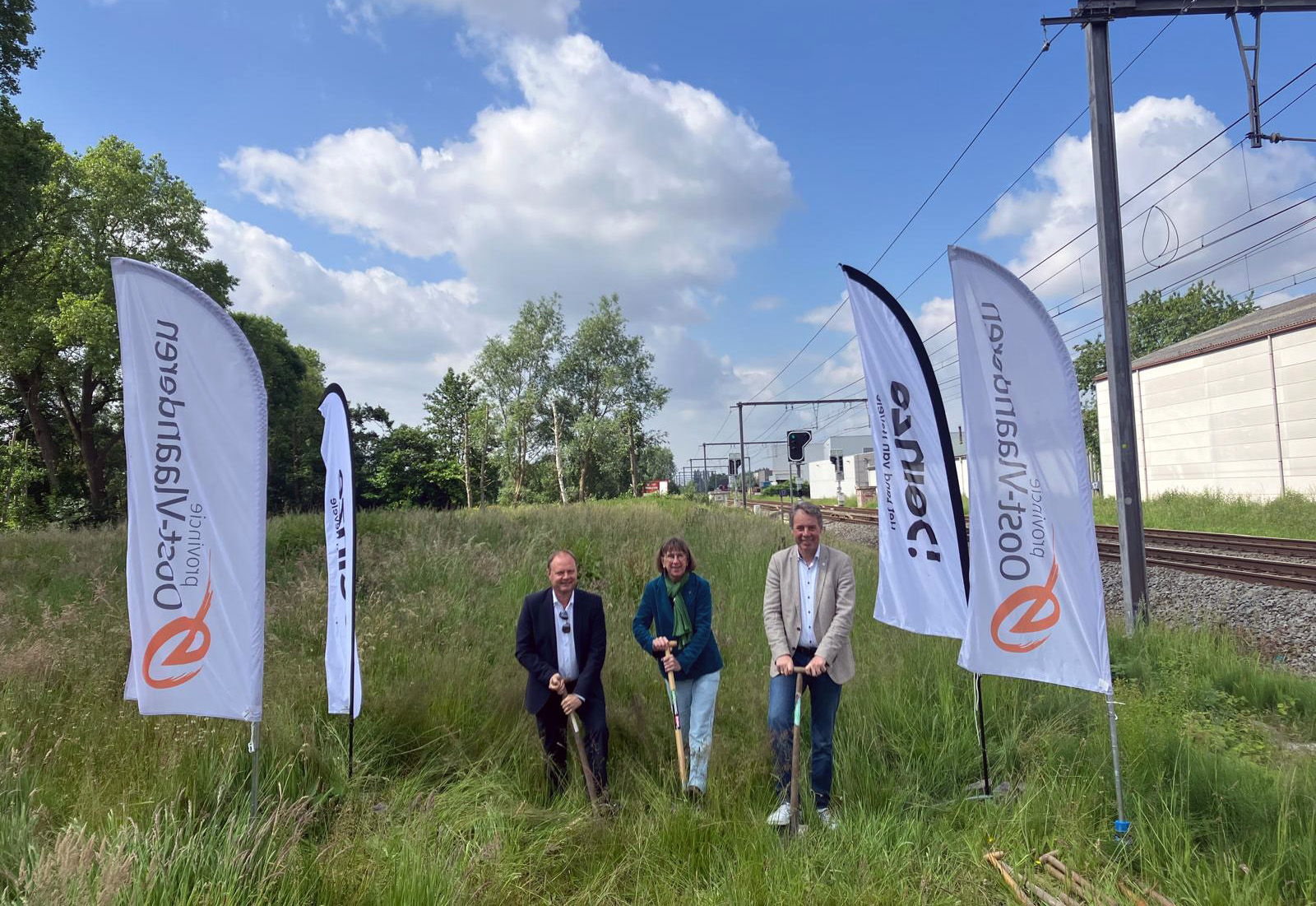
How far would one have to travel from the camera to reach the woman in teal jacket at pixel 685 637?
4.01 m

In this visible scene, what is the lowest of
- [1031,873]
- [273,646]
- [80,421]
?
[1031,873]

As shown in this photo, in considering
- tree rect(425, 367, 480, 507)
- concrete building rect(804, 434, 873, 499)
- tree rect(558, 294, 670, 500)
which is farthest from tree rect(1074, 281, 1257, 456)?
tree rect(425, 367, 480, 507)

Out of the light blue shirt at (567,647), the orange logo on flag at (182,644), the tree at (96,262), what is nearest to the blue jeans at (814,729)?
the light blue shirt at (567,647)

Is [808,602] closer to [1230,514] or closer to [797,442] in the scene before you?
[797,442]

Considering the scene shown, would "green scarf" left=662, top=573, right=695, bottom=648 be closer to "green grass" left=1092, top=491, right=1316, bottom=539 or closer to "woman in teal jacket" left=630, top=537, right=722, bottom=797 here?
"woman in teal jacket" left=630, top=537, right=722, bottom=797

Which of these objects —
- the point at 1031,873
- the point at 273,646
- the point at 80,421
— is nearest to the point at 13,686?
the point at 273,646

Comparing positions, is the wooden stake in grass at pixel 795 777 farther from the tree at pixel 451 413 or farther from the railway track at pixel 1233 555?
the tree at pixel 451 413

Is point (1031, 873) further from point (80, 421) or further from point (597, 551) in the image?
point (80, 421)

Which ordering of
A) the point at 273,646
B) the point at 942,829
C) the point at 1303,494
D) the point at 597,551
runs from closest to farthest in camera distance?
the point at 942,829
the point at 273,646
the point at 597,551
the point at 1303,494

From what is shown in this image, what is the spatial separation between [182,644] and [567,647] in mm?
1985

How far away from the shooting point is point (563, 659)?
13.4ft

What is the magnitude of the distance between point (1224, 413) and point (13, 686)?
32.6 m

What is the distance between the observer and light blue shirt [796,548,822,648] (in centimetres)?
390

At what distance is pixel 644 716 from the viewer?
4.67 m
